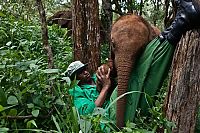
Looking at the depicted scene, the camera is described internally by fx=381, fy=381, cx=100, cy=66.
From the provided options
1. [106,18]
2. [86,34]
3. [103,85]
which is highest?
[106,18]

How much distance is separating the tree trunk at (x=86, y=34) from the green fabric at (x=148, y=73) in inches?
78.9

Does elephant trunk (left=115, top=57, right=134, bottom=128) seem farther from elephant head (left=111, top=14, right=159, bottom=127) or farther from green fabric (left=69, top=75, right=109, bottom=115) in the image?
green fabric (left=69, top=75, right=109, bottom=115)

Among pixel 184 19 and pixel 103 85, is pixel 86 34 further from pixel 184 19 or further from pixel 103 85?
pixel 184 19

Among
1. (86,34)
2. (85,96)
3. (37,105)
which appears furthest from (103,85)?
(86,34)

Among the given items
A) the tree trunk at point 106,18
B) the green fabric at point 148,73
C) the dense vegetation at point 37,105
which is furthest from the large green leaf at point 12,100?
the tree trunk at point 106,18

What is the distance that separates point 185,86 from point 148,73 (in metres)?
0.51

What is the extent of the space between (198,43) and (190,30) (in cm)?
9

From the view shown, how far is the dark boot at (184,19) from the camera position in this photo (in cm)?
214

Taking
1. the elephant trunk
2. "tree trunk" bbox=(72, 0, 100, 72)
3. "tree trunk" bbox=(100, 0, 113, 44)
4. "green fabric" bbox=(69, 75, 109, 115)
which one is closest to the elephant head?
the elephant trunk

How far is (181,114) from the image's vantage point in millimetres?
2408

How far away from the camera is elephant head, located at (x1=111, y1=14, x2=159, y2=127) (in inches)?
117

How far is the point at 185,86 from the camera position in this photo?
92.5 inches

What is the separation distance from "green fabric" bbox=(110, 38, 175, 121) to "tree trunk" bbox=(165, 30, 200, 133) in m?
0.21

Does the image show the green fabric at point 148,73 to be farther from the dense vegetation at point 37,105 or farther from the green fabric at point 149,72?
the dense vegetation at point 37,105
